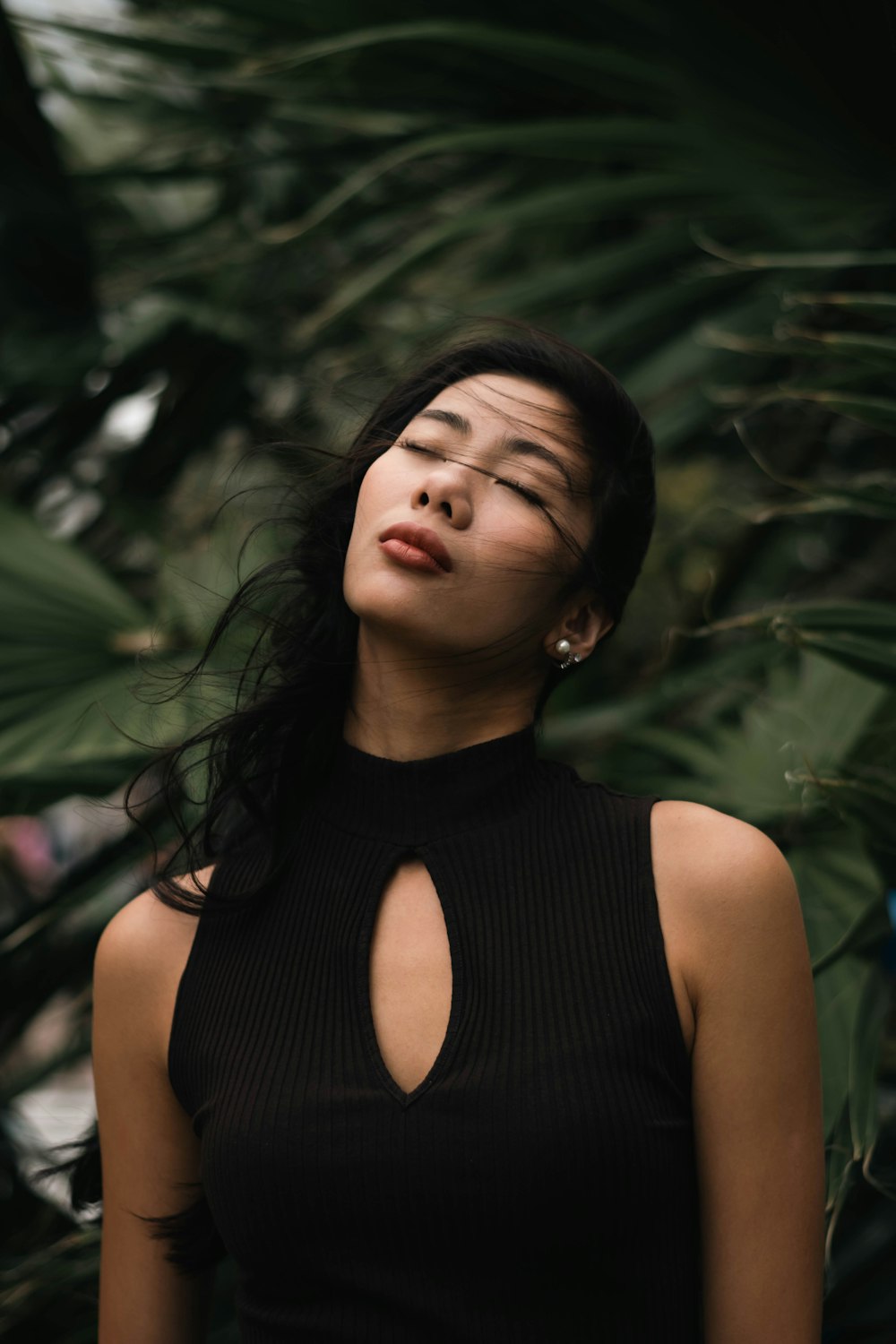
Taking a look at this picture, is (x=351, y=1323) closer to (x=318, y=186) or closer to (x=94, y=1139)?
(x=94, y=1139)

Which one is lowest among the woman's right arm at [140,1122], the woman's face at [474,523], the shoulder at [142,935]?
the woman's right arm at [140,1122]

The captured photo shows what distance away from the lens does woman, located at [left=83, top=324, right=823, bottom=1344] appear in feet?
2.80

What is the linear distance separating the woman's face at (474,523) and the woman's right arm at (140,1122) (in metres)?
0.32

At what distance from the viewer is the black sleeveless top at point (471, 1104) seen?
0.84m

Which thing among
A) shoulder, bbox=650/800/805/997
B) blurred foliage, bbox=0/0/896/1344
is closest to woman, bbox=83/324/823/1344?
shoulder, bbox=650/800/805/997

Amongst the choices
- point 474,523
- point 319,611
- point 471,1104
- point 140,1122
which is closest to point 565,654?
point 474,523

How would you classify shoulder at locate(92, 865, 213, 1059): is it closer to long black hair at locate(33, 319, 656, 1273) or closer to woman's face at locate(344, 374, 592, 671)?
long black hair at locate(33, 319, 656, 1273)

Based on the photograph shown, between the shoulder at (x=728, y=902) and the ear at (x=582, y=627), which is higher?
the ear at (x=582, y=627)

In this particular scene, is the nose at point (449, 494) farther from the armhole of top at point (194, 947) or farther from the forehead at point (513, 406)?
the armhole of top at point (194, 947)

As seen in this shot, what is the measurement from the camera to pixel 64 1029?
5.87ft

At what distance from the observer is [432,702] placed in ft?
3.30

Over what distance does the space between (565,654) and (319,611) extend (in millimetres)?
258

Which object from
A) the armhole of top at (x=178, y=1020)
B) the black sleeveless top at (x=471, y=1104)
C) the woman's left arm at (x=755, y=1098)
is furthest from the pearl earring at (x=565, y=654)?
the armhole of top at (x=178, y=1020)

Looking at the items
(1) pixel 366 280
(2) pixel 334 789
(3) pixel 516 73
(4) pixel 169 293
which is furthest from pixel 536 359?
(4) pixel 169 293
